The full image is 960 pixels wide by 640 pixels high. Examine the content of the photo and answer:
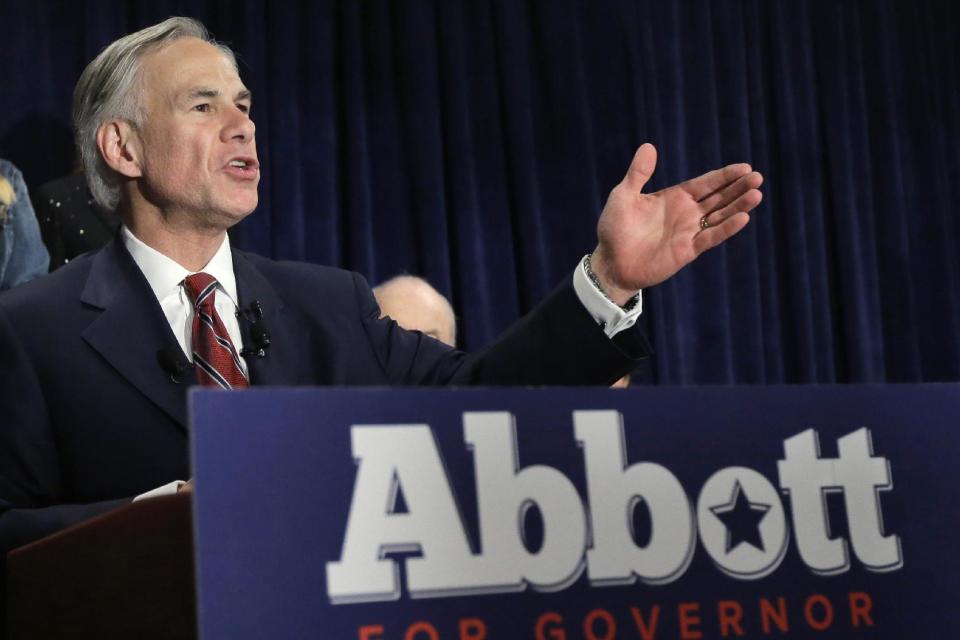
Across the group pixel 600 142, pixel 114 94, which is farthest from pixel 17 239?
pixel 600 142

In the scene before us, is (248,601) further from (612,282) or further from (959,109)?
(959,109)

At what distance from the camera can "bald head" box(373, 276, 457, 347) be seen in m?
3.14

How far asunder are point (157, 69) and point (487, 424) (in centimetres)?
117

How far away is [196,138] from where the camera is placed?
5.86 feet

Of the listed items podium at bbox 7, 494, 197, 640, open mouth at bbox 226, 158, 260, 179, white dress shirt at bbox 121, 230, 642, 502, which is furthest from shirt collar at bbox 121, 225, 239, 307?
podium at bbox 7, 494, 197, 640

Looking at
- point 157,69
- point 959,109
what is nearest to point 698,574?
point 157,69

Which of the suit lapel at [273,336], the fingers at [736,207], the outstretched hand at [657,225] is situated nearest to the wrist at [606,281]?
the outstretched hand at [657,225]

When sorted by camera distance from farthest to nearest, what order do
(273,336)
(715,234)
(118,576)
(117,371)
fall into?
(273,336) → (117,371) → (715,234) → (118,576)

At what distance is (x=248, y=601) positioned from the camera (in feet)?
2.49

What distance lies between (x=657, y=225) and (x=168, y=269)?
0.66 metres

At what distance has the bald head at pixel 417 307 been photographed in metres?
3.14

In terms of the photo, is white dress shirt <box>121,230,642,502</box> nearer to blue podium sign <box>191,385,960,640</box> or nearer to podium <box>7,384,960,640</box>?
podium <box>7,384,960,640</box>

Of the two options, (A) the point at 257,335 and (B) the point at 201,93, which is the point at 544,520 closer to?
(A) the point at 257,335

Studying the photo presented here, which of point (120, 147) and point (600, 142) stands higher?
point (600, 142)
